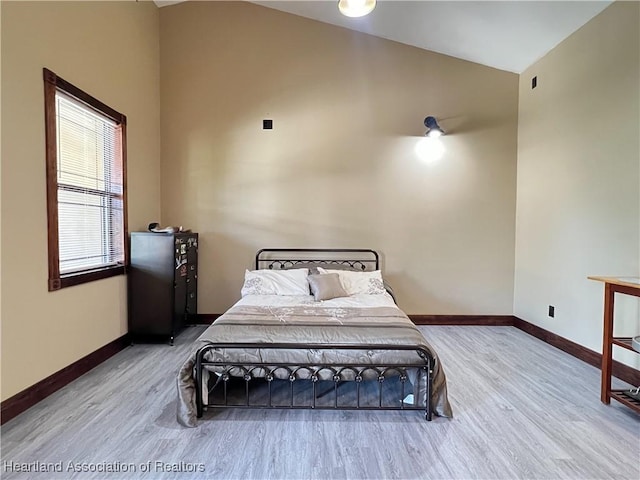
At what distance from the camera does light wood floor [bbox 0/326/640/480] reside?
5.84 ft

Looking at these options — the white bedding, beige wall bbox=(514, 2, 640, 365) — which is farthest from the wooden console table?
the white bedding

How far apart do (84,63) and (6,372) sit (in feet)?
8.35

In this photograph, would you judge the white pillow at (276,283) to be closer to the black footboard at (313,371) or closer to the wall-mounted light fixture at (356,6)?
the black footboard at (313,371)

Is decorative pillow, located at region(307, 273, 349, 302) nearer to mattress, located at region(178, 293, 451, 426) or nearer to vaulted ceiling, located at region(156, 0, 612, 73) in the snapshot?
mattress, located at region(178, 293, 451, 426)

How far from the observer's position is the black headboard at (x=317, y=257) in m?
4.40

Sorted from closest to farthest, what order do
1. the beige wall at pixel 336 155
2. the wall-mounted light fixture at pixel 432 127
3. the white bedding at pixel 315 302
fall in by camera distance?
the white bedding at pixel 315 302
the wall-mounted light fixture at pixel 432 127
the beige wall at pixel 336 155

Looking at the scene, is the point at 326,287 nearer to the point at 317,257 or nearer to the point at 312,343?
the point at 317,257

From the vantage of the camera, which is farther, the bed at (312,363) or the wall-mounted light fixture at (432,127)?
the wall-mounted light fixture at (432,127)

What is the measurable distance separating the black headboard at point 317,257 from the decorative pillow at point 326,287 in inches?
33.1

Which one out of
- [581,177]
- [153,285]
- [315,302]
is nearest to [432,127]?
[581,177]

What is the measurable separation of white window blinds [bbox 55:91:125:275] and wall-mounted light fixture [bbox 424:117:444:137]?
3.53 metres

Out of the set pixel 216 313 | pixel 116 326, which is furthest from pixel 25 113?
pixel 216 313

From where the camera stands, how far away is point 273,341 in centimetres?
226

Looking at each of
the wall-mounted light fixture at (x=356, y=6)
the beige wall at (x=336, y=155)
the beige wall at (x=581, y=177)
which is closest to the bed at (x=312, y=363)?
the beige wall at (x=336, y=155)
